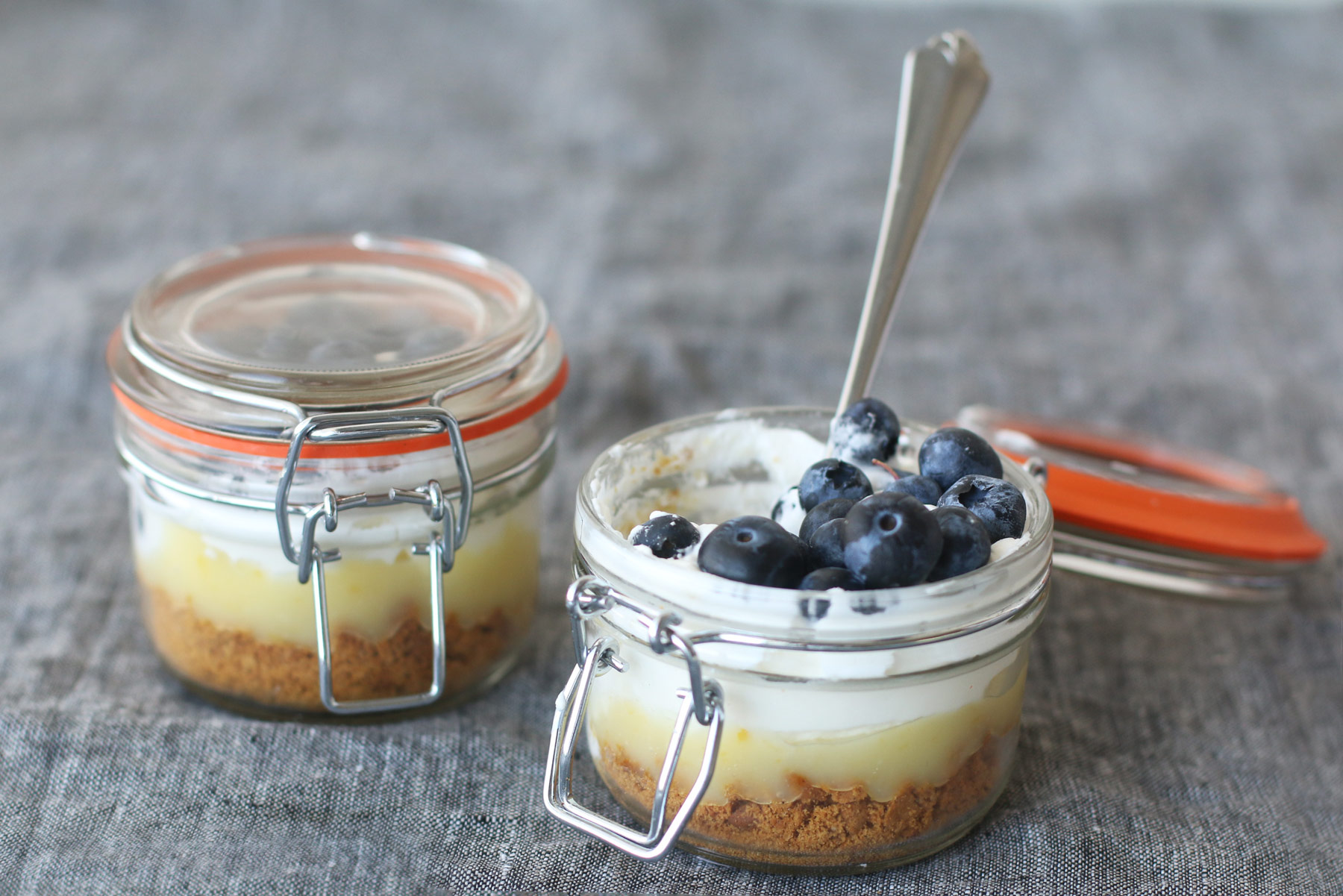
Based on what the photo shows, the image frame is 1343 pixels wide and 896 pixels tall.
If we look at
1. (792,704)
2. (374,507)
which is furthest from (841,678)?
(374,507)

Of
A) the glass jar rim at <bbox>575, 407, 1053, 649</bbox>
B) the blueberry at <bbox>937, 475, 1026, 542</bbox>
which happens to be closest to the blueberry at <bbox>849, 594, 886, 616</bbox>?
the glass jar rim at <bbox>575, 407, 1053, 649</bbox>

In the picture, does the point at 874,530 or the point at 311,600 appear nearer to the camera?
the point at 874,530

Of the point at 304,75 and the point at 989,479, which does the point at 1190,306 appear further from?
the point at 304,75

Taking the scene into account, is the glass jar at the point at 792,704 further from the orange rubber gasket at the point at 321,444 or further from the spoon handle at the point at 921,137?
the spoon handle at the point at 921,137

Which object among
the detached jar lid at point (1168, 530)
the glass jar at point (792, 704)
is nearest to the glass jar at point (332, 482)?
the glass jar at point (792, 704)

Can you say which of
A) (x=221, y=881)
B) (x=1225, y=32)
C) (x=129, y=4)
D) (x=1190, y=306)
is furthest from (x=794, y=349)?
(x=129, y=4)

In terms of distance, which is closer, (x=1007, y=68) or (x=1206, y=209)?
(x=1206, y=209)

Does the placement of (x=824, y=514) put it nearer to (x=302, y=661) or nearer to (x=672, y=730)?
(x=672, y=730)
